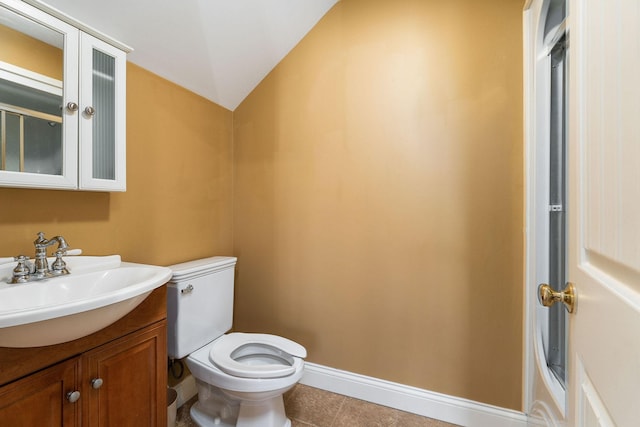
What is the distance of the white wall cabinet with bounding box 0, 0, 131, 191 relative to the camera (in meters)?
0.96

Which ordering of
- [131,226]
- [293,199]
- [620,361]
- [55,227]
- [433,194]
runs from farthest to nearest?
[293,199], [433,194], [131,226], [55,227], [620,361]

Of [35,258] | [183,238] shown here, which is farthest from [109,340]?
[183,238]

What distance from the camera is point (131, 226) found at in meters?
1.38

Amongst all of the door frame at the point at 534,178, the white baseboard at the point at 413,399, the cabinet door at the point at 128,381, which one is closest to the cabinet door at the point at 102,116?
the cabinet door at the point at 128,381

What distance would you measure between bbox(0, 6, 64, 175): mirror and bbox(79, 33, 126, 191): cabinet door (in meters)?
0.07

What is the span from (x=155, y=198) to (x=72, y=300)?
84 centimetres

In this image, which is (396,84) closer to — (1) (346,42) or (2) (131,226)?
(1) (346,42)

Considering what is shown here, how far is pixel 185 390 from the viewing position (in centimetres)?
161

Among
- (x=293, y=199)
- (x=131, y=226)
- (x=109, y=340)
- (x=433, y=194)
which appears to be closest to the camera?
(x=109, y=340)

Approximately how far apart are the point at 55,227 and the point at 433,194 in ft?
5.52

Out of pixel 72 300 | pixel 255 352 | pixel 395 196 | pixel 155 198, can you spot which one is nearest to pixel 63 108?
pixel 155 198

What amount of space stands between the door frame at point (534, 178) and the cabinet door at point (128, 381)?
1.38m

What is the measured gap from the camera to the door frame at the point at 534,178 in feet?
3.73

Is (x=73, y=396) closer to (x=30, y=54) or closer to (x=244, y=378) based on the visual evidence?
(x=244, y=378)
